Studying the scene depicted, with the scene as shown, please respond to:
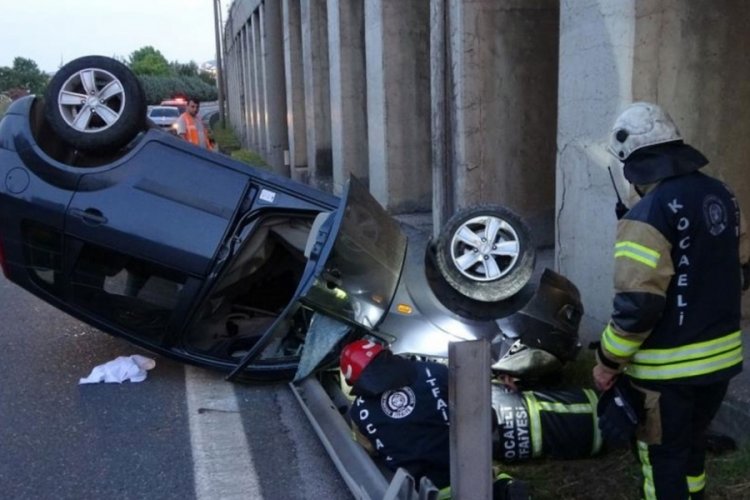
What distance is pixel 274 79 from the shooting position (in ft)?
69.7

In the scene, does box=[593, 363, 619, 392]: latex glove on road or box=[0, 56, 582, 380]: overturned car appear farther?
box=[0, 56, 582, 380]: overturned car

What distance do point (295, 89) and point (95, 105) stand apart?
12118mm

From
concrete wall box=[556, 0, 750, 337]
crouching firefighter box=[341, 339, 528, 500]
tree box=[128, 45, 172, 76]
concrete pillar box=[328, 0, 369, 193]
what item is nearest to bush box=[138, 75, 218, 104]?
tree box=[128, 45, 172, 76]

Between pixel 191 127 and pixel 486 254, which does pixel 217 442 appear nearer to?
pixel 486 254

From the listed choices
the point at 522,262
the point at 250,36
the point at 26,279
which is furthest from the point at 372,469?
the point at 250,36

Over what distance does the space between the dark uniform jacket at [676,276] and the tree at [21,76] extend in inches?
2827

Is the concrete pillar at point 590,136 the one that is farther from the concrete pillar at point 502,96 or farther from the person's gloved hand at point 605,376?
the person's gloved hand at point 605,376

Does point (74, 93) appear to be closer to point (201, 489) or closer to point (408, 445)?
point (201, 489)

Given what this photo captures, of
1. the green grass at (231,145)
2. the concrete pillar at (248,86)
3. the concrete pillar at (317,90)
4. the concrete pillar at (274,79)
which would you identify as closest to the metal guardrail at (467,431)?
the concrete pillar at (317,90)

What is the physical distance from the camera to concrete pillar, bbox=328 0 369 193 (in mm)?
12539

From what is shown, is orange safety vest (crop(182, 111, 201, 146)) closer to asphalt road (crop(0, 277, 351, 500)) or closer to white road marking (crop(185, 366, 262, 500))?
asphalt road (crop(0, 277, 351, 500))

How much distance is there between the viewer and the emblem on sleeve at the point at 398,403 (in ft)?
11.8

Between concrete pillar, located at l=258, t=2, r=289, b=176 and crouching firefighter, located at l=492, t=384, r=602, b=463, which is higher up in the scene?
concrete pillar, located at l=258, t=2, r=289, b=176

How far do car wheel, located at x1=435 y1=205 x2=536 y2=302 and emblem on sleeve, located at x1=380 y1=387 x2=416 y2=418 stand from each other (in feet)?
3.86
